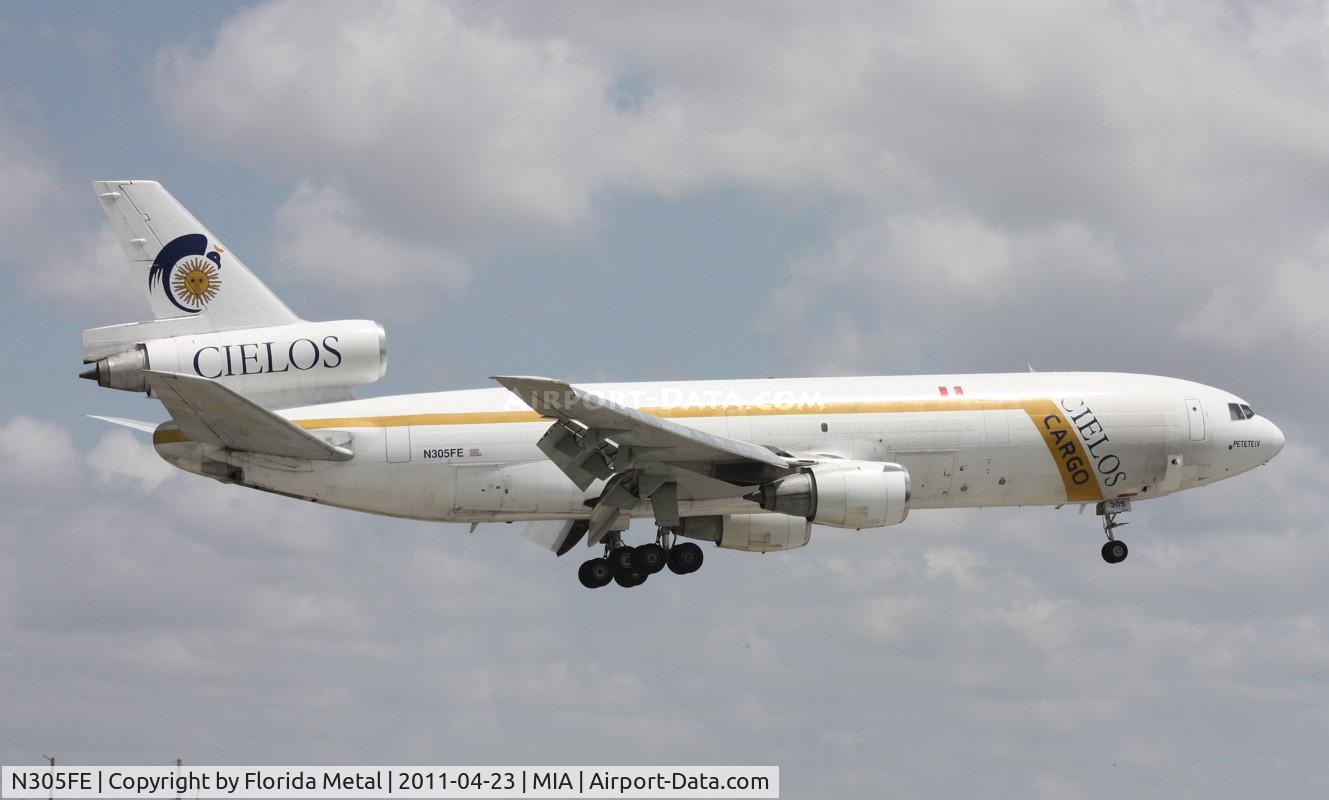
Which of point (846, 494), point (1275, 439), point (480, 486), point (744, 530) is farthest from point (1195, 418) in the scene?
point (480, 486)

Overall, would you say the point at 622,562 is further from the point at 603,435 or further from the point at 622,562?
the point at 603,435

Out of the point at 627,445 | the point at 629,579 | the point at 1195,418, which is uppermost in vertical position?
the point at 1195,418

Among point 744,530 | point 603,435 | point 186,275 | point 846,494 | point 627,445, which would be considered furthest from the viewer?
point 744,530

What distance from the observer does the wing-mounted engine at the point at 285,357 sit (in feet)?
159

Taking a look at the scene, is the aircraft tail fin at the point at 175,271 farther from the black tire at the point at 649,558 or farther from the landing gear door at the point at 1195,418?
the landing gear door at the point at 1195,418

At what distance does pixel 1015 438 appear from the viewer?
49875mm

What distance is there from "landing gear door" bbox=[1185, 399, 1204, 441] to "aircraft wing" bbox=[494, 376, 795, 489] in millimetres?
13128

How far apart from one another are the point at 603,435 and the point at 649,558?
6.41m

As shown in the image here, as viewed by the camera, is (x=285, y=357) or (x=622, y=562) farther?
(x=622, y=562)

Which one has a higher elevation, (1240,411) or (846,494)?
(1240,411)

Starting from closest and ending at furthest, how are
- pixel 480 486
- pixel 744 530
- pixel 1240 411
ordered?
pixel 480 486, pixel 1240 411, pixel 744 530

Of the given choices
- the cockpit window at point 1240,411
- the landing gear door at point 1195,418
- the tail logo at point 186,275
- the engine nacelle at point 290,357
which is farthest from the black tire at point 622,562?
the cockpit window at point 1240,411

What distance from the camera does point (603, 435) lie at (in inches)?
1806

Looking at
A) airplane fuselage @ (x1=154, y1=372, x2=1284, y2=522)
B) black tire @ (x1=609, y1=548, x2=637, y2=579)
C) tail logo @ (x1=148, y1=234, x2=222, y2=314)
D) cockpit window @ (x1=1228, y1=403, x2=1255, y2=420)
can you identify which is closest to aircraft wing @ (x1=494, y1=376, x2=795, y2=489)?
airplane fuselage @ (x1=154, y1=372, x2=1284, y2=522)
